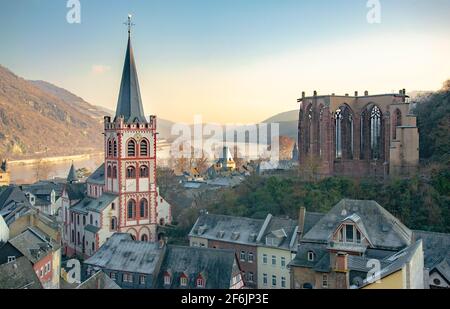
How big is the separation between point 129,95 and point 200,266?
13.8 metres

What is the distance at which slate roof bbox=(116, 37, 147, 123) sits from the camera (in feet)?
87.5

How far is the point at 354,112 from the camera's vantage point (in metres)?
22.9

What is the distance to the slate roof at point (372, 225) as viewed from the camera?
1343 cm

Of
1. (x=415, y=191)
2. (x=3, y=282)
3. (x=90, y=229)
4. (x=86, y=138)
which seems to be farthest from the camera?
(x=90, y=229)

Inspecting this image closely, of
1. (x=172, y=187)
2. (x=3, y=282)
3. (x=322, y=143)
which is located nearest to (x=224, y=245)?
(x=322, y=143)

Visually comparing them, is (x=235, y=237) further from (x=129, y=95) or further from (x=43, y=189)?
(x=43, y=189)

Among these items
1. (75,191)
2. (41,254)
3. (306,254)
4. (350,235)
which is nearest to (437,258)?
(350,235)

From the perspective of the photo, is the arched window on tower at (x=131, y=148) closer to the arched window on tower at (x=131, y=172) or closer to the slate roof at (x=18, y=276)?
the arched window on tower at (x=131, y=172)

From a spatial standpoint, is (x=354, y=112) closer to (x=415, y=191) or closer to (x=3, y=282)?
(x=415, y=191)

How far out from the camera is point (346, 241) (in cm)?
1355

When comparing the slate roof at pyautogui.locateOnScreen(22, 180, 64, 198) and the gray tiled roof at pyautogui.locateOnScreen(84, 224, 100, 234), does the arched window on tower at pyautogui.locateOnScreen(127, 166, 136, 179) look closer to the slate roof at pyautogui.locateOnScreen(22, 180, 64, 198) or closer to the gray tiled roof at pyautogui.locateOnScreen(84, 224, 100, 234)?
the gray tiled roof at pyautogui.locateOnScreen(84, 224, 100, 234)

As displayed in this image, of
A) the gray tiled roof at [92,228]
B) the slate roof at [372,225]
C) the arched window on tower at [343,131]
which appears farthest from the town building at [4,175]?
the slate roof at [372,225]

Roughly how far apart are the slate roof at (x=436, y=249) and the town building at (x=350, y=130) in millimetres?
6673
